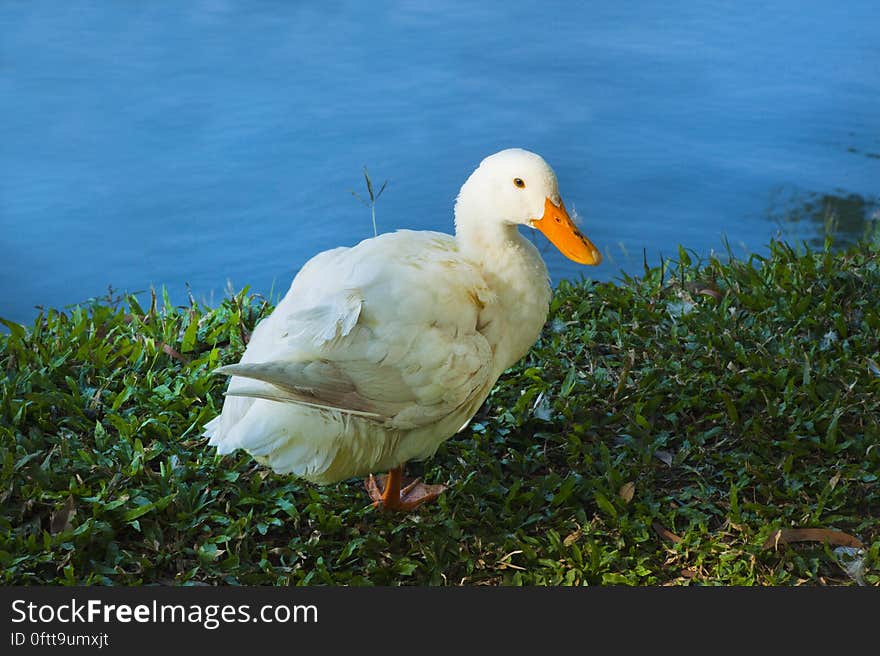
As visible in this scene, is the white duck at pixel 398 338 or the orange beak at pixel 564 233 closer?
the white duck at pixel 398 338

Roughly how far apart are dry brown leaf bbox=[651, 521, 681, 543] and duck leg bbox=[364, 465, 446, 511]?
0.65 m

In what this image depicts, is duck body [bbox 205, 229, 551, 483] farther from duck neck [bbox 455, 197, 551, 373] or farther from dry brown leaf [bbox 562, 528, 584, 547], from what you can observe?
dry brown leaf [bbox 562, 528, 584, 547]

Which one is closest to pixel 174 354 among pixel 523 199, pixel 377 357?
pixel 377 357

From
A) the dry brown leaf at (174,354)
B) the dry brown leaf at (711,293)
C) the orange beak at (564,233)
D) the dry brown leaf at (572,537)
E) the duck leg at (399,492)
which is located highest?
the orange beak at (564,233)

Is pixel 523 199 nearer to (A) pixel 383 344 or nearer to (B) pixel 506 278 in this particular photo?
(B) pixel 506 278

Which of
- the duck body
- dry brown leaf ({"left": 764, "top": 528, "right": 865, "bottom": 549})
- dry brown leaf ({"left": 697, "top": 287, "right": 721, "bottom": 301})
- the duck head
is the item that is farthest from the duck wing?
dry brown leaf ({"left": 697, "top": 287, "right": 721, "bottom": 301})

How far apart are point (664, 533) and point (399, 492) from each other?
2.60 feet

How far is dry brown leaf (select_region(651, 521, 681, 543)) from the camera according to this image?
9.39ft

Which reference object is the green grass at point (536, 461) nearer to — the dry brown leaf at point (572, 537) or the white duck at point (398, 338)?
the dry brown leaf at point (572, 537)

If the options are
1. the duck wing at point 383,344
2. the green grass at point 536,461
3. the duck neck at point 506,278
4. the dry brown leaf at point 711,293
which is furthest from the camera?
the dry brown leaf at point 711,293

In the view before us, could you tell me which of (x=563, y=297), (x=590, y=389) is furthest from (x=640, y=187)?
(x=590, y=389)

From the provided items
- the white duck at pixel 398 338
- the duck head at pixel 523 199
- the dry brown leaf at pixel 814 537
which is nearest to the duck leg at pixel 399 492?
the white duck at pixel 398 338

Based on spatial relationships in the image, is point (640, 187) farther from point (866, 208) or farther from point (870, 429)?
point (870, 429)

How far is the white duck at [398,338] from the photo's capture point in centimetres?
257
